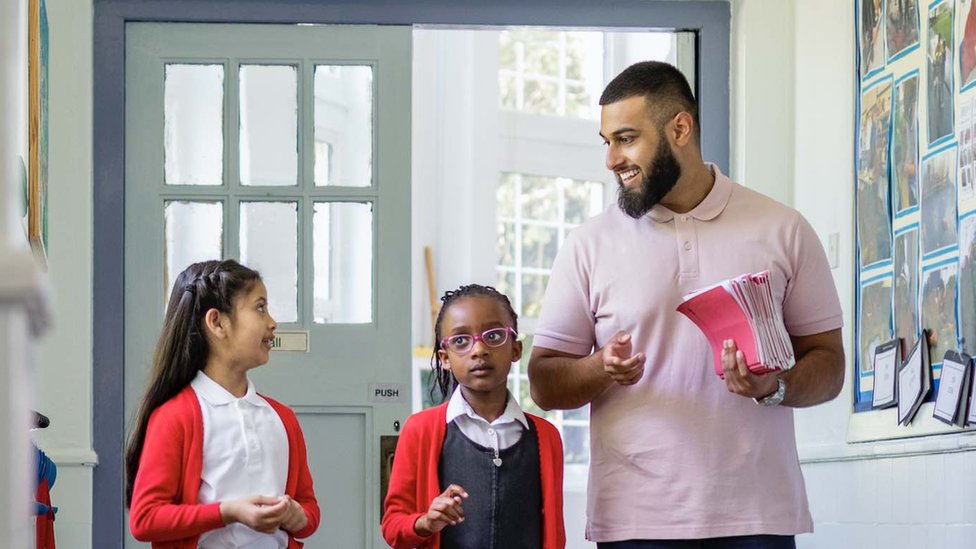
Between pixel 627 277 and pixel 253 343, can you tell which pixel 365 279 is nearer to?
pixel 253 343

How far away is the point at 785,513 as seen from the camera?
2.29 meters

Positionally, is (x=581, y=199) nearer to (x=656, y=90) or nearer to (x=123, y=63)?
(x=123, y=63)

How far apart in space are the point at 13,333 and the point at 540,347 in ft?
5.42

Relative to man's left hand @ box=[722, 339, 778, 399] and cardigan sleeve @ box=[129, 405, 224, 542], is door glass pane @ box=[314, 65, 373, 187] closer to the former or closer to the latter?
cardigan sleeve @ box=[129, 405, 224, 542]

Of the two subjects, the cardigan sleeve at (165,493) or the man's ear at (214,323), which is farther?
the man's ear at (214,323)

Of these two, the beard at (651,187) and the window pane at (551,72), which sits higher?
the window pane at (551,72)

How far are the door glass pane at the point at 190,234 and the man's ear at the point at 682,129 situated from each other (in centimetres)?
195

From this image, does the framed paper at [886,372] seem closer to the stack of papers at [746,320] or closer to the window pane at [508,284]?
the stack of papers at [746,320]

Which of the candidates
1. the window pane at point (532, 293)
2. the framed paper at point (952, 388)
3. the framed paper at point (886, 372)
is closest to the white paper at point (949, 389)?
the framed paper at point (952, 388)

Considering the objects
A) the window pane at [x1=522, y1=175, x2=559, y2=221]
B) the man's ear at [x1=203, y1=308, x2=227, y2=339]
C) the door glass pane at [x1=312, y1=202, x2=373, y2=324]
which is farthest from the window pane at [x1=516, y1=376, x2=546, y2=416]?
the man's ear at [x1=203, y1=308, x2=227, y2=339]

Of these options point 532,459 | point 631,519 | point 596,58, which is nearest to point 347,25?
point 532,459

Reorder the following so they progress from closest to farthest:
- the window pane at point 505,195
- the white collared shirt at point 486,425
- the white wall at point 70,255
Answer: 1. the white collared shirt at point 486,425
2. the white wall at point 70,255
3. the window pane at point 505,195

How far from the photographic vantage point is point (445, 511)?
2.39 metres

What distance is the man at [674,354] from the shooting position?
7.47 feet
